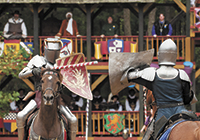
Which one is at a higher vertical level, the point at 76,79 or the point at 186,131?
the point at 76,79

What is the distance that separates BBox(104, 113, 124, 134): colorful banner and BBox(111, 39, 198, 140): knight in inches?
349

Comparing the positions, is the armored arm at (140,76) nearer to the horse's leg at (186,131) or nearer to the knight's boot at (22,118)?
the horse's leg at (186,131)

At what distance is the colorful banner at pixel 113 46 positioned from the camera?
15.3 metres

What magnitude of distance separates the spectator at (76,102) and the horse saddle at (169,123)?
31.3ft

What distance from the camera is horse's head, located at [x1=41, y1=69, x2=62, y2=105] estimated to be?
6.94m

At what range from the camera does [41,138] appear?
759 centimetres

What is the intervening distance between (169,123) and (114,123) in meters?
9.27

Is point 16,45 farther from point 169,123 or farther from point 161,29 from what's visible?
point 169,123

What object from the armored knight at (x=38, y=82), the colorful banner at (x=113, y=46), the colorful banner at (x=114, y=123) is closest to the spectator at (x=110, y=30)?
the colorful banner at (x=113, y=46)

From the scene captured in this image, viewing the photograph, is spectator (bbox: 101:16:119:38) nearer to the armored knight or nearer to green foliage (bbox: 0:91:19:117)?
green foliage (bbox: 0:91:19:117)

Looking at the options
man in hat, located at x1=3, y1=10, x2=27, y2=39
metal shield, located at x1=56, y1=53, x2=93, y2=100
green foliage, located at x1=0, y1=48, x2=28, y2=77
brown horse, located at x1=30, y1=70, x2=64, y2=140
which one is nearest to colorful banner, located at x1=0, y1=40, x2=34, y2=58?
man in hat, located at x1=3, y1=10, x2=27, y2=39

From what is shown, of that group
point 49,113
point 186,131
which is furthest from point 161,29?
point 186,131

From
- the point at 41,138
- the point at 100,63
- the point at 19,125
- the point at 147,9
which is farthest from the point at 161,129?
the point at 147,9

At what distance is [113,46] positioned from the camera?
603 inches
